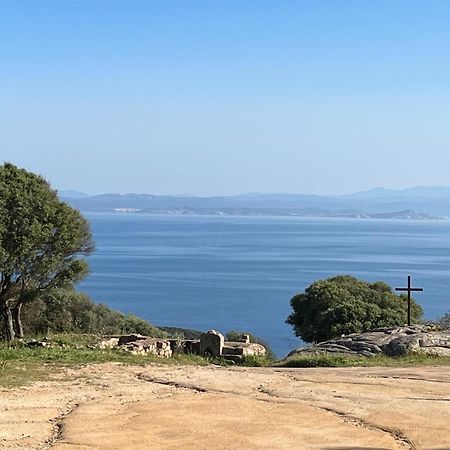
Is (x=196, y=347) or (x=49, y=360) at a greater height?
(x=49, y=360)

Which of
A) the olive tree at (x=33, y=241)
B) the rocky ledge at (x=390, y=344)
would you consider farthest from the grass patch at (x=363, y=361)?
the olive tree at (x=33, y=241)

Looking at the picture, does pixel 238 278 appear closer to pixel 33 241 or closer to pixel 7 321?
pixel 7 321

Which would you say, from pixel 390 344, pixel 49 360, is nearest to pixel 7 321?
pixel 49 360

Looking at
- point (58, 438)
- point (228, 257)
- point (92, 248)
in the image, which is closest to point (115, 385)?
point (58, 438)

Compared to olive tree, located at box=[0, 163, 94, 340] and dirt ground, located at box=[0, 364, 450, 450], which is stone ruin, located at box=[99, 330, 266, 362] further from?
olive tree, located at box=[0, 163, 94, 340]

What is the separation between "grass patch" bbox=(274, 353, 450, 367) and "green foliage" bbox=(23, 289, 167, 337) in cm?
2115

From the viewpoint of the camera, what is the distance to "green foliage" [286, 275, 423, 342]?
37906mm

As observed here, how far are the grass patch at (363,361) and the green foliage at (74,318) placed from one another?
21.1 m

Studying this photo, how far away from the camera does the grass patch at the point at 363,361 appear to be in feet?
56.9

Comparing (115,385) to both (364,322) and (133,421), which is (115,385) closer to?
(133,421)

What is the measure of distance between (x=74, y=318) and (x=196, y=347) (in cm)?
2150

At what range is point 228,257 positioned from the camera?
Result: 540 feet

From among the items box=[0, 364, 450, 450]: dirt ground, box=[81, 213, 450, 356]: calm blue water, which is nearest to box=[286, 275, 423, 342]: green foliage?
box=[0, 364, 450, 450]: dirt ground

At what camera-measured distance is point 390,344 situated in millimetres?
19812
